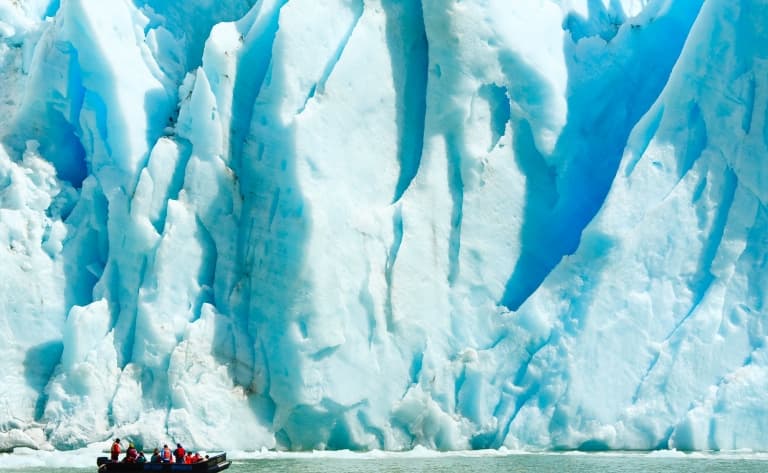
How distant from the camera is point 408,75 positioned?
16.9 metres

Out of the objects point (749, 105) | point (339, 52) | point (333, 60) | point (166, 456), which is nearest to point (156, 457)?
point (166, 456)

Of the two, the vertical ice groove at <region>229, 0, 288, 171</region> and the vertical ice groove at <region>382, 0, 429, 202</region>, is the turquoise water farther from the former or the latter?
the vertical ice groove at <region>229, 0, 288, 171</region>

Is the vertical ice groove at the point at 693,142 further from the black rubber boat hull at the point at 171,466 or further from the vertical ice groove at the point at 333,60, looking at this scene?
the black rubber boat hull at the point at 171,466

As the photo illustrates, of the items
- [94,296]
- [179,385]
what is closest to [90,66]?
[94,296]

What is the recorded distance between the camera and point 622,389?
15312mm

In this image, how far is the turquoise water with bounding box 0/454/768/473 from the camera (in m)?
12.8

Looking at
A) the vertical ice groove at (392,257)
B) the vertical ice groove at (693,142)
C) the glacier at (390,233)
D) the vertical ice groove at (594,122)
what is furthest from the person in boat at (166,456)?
the vertical ice groove at (693,142)

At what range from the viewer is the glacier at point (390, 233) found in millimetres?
15227

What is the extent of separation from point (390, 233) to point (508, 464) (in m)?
4.07

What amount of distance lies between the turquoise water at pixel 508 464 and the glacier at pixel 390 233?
98 centimetres

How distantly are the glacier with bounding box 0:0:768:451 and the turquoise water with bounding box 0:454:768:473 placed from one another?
98 cm

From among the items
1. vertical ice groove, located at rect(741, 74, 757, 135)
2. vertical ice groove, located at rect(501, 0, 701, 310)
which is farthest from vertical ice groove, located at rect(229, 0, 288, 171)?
vertical ice groove, located at rect(741, 74, 757, 135)

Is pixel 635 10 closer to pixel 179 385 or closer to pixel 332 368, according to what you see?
pixel 332 368

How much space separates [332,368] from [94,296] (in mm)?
3554
